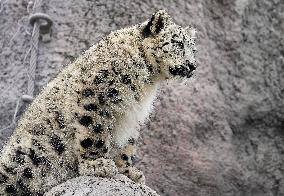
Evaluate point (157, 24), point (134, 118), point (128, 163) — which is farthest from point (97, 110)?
point (157, 24)

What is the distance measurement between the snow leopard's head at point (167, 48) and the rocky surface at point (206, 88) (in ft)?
3.46

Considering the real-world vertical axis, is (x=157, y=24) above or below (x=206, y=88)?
below

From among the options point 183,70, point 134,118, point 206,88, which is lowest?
point 134,118

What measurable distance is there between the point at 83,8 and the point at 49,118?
139cm

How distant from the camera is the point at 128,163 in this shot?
2.97 m

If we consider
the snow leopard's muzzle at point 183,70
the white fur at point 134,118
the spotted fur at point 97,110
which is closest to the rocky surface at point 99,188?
the spotted fur at point 97,110

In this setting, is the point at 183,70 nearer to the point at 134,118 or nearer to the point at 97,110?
the point at 134,118

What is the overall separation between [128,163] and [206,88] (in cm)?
126

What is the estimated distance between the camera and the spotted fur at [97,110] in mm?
2707

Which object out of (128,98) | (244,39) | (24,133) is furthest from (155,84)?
(244,39)

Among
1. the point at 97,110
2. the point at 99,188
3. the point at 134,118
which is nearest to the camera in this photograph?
the point at 99,188

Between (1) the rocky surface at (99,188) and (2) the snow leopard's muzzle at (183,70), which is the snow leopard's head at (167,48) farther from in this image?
(1) the rocky surface at (99,188)

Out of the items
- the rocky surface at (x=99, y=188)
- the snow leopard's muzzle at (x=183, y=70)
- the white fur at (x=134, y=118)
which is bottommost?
the rocky surface at (x=99, y=188)

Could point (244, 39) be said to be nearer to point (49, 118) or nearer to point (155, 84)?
point (155, 84)
